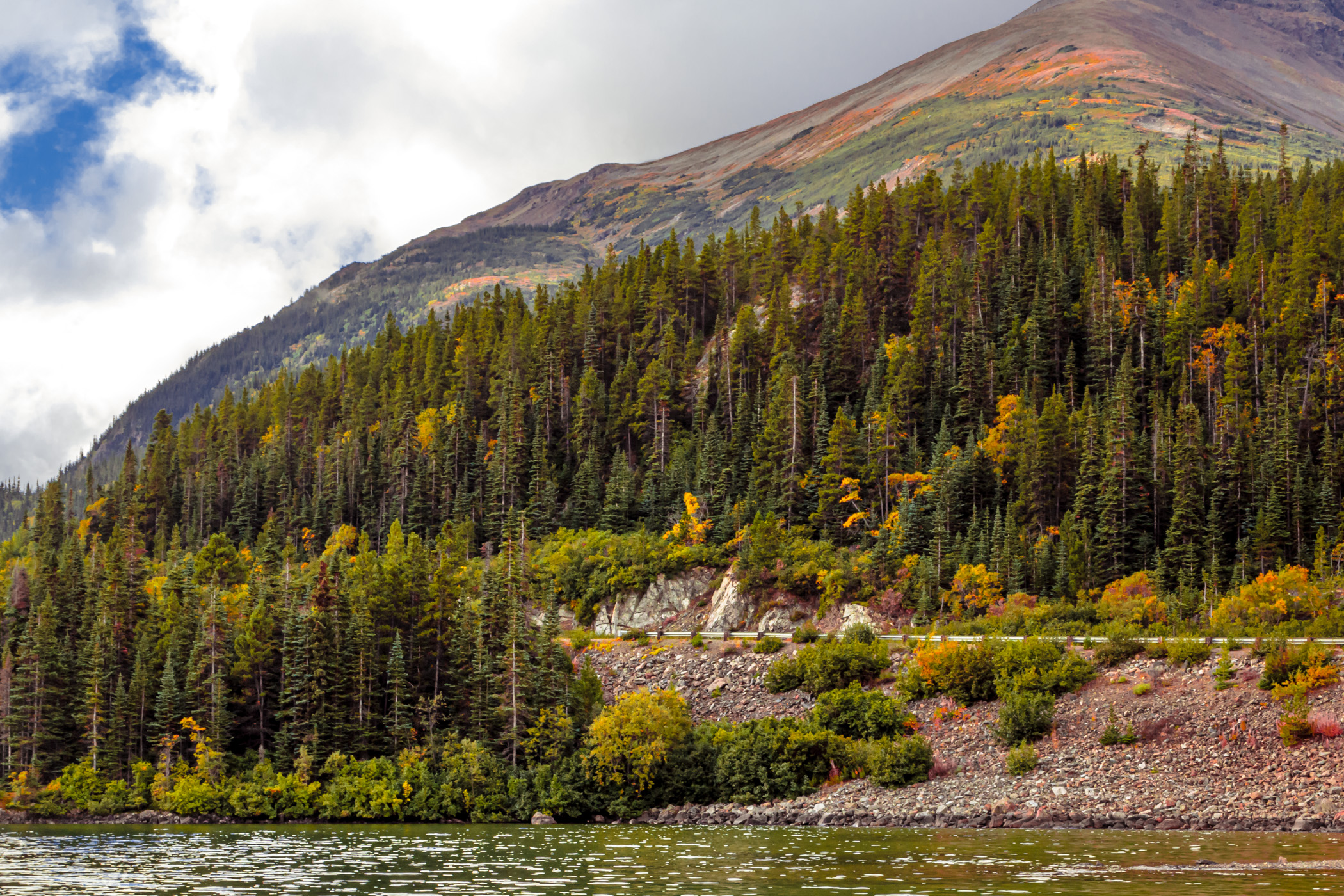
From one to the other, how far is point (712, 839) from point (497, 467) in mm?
84405

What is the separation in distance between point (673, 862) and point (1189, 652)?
127 ft

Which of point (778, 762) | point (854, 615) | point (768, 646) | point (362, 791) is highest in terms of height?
point (854, 615)

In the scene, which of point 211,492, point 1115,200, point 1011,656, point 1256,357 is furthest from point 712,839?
point 211,492

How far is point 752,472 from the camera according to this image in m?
111

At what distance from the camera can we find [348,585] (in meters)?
89.9

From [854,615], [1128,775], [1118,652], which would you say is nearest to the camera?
[1128,775]

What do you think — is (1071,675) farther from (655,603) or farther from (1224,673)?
(655,603)

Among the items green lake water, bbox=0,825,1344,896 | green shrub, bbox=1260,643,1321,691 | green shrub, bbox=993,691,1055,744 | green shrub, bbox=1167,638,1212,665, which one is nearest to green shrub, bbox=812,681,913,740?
green shrub, bbox=993,691,1055,744

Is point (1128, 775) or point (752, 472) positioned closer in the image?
point (1128, 775)

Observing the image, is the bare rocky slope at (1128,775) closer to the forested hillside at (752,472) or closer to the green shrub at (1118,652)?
the green shrub at (1118,652)

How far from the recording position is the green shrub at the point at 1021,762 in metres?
60.2

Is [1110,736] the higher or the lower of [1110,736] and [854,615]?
the lower

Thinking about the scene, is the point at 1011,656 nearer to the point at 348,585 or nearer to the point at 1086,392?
the point at 1086,392

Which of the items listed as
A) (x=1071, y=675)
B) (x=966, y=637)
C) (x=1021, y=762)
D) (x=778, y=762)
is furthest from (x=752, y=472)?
(x=1021, y=762)
